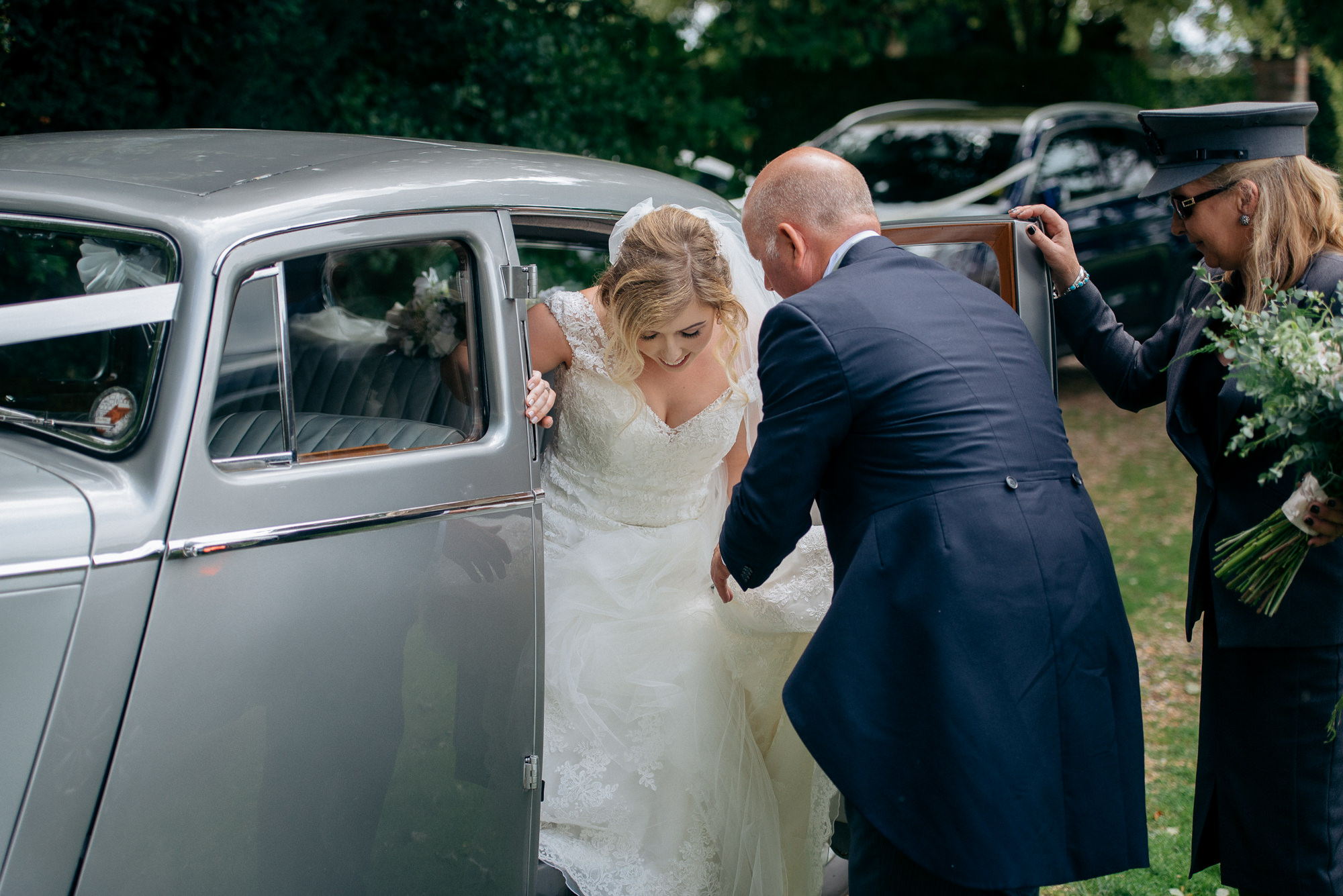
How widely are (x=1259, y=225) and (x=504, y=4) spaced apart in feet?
13.8

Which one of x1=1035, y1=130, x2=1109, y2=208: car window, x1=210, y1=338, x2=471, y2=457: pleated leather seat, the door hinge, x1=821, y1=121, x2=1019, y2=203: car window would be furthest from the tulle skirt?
x1=1035, y1=130, x2=1109, y2=208: car window

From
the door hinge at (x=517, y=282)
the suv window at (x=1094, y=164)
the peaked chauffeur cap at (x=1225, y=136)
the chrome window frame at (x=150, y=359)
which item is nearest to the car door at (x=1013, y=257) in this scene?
the peaked chauffeur cap at (x=1225, y=136)

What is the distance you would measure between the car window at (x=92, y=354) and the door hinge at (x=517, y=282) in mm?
699

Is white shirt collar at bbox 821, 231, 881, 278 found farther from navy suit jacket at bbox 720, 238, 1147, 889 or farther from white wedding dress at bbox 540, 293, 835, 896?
white wedding dress at bbox 540, 293, 835, 896

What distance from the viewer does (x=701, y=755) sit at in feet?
9.20

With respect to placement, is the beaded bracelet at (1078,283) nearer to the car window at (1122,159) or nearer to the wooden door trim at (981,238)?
the wooden door trim at (981,238)

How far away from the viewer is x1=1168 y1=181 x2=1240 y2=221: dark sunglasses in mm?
2539

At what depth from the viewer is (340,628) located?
6.88ft

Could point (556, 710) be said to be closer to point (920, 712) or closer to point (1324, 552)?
point (920, 712)

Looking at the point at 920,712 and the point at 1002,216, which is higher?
the point at 1002,216

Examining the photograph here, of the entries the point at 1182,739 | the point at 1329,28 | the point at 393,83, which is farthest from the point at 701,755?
the point at 1329,28

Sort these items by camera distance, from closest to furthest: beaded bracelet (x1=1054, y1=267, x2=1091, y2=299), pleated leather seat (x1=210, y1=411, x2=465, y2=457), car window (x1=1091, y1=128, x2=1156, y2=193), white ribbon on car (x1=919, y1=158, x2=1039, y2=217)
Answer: pleated leather seat (x1=210, y1=411, x2=465, y2=457) < beaded bracelet (x1=1054, y1=267, x2=1091, y2=299) < white ribbon on car (x1=919, y1=158, x2=1039, y2=217) < car window (x1=1091, y1=128, x2=1156, y2=193)

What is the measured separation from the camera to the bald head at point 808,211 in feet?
8.04

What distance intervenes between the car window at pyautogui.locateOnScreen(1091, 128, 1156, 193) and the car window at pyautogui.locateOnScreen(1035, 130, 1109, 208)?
0.23 feet
